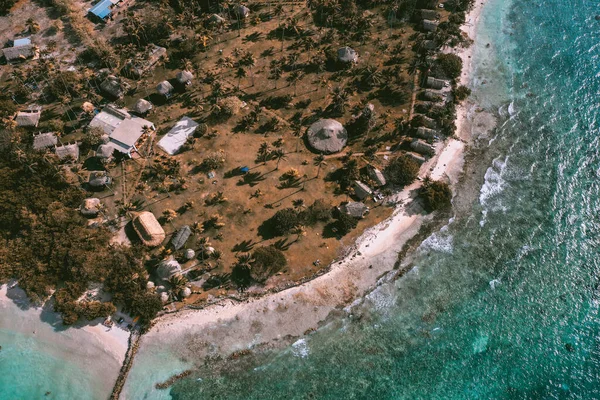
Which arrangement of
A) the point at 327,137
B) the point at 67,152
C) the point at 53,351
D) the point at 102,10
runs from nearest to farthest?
the point at 53,351, the point at 67,152, the point at 327,137, the point at 102,10

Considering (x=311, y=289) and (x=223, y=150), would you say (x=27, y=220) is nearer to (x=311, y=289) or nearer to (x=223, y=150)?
(x=223, y=150)

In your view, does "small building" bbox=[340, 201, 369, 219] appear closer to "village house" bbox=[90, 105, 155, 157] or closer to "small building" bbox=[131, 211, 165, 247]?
"small building" bbox=[131, 211, 165, 247]

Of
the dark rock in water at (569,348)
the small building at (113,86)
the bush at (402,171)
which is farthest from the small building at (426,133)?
the small building at (113,86)

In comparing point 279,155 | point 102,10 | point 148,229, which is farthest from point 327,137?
point 102,10

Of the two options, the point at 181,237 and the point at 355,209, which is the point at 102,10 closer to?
the point at 181,237

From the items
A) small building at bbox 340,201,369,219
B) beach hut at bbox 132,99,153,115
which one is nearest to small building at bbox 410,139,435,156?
small building at bbox 340,201,369,219

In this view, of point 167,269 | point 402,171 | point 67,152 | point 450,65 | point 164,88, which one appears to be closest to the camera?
point 167,269

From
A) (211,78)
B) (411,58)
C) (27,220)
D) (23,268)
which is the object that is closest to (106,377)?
(23,268)
